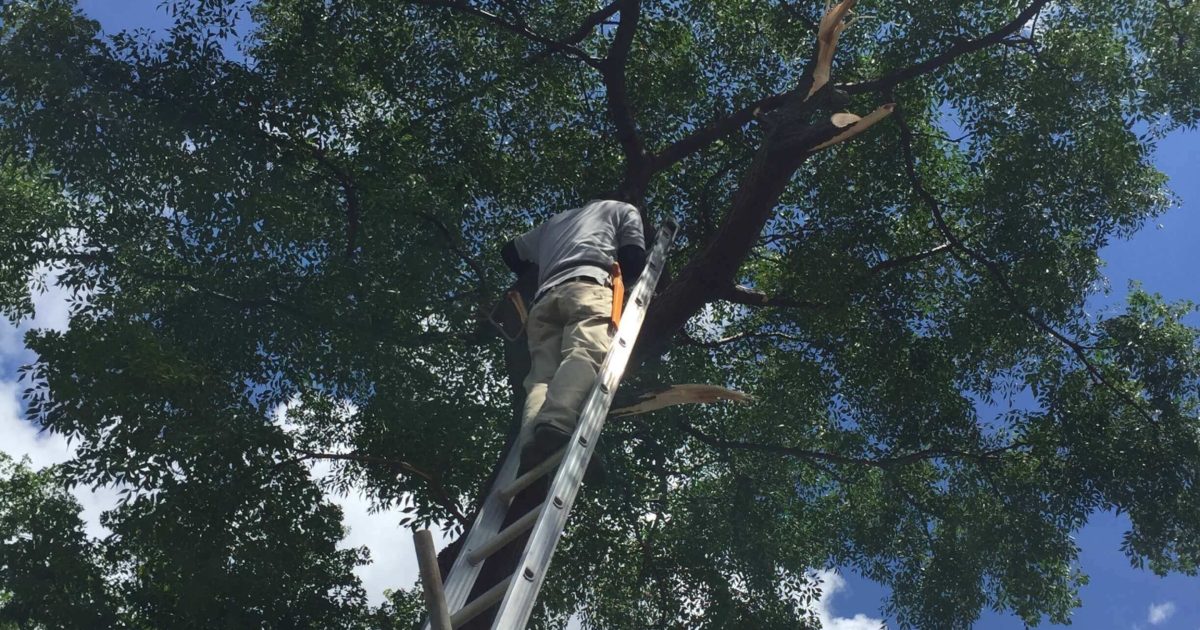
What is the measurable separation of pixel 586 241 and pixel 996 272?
508 cm

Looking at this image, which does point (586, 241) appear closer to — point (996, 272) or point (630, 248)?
point (630, 248)

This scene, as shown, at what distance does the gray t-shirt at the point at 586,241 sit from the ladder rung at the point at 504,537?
1.68 metres

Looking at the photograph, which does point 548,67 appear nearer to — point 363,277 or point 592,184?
point 592,184

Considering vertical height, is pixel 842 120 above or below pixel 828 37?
below

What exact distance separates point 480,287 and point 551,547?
5395 mm

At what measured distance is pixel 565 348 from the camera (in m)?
5.07

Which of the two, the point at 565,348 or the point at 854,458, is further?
the point at 854,458

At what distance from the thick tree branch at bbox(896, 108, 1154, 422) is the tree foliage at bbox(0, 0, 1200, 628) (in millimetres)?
38

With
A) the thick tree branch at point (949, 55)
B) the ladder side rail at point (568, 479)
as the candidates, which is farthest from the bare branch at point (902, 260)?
the ladder side rail at point (568, 479)

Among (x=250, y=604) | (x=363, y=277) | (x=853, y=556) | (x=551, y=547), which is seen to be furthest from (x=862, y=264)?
(x=551, y=547)

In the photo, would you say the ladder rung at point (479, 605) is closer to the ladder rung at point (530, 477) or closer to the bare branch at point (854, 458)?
the ladder rung at point (530, 477)

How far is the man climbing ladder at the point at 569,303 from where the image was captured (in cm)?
464

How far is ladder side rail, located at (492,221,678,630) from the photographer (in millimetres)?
3439

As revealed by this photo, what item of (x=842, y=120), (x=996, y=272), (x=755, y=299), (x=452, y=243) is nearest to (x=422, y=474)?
(x=452, y=243)
